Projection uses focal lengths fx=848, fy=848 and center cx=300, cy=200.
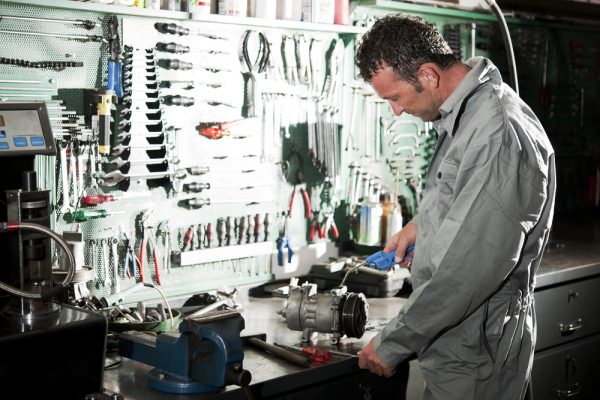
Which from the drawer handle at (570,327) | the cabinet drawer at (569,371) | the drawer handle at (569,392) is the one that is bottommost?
the drawer handle at (569,392)

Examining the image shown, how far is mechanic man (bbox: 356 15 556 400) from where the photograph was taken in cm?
195

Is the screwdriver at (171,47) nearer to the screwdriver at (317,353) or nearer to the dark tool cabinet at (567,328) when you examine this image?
the screwdriver at (317,353)

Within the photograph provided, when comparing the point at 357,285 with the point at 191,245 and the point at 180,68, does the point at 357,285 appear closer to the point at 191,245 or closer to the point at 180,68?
the point at 191,245

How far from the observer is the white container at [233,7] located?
2.86 meters

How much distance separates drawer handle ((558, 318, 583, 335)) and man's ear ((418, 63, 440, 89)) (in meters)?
1.37

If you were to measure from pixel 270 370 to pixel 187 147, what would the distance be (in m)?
0.99

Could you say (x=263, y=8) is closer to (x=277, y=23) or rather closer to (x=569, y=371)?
(x=277, y=23)

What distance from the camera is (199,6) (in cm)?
277

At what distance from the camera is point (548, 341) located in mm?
3086

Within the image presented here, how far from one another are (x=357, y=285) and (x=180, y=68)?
0.95m

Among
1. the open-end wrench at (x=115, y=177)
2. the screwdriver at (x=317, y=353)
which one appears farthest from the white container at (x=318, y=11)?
the screwdriver at (x=317, y=353)

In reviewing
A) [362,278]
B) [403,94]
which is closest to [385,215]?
[362,278]

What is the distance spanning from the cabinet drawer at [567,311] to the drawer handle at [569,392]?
0.18 metres

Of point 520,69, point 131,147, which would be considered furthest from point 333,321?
point 520,69
